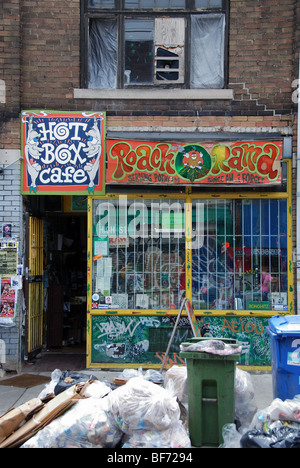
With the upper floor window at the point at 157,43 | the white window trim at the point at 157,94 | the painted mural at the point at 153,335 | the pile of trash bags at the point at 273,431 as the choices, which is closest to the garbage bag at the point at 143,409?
the pile of trash bags at the point at 273,431

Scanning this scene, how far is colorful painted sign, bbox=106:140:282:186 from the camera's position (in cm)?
749

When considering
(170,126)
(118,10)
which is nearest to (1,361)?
(170,126)

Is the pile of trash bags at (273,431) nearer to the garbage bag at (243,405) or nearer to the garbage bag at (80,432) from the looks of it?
the garbage bag at (243,405)

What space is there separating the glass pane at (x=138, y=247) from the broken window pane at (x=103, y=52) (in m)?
2.08

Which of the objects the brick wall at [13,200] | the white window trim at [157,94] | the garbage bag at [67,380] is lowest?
the garbage bag at [67,380]

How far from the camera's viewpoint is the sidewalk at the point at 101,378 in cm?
628

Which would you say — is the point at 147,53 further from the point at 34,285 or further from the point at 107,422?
the point at 107,422

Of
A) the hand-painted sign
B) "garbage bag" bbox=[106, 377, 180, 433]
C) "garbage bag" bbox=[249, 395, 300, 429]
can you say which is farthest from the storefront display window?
"garbage bag" bbox=[249, 395, 300, 429]

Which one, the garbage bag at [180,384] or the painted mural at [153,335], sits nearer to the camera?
the garbage bag at [180,384]

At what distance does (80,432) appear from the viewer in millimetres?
4160

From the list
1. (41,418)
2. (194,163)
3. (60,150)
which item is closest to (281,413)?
(41,418)

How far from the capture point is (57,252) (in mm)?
9781
